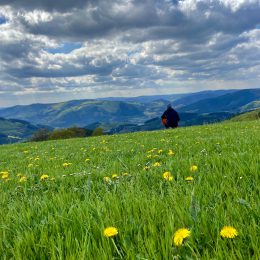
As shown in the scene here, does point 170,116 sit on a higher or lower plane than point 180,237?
lower

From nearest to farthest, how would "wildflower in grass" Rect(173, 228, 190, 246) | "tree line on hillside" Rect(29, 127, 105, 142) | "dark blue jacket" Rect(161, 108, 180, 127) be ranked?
"wildflower in grass" Rect(173, 228, 190, 246) → "dark blue jacket" Rect(161, 108, 180, 127) → "tree line on hillside" Rect(29, 127, 105, 142)

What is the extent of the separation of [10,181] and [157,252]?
5.35 meters

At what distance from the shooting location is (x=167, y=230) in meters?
2.06

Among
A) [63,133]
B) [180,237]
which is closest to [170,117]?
[180,237]

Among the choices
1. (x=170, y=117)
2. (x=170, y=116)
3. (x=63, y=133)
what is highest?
(x=170, y=116)

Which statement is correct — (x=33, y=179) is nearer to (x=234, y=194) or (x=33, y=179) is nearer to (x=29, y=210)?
(x=29, y=210)

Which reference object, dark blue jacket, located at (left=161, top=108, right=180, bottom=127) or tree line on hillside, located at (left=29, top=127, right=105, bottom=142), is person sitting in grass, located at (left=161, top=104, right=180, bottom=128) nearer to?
dark blue jacket, located at (left=161, top=108, right=180, bottom=127)

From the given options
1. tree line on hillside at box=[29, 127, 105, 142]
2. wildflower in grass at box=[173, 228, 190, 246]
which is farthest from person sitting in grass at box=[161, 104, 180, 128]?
tree line on hillside at box=[29, 127, 105, 142]

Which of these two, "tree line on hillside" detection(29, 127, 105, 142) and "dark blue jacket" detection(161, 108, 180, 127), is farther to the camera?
"tree line on hillside" detection(29, 127, 105, 142)

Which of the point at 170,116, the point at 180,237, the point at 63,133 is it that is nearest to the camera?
the point at 180,237

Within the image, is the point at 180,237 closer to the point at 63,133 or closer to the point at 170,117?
the point at 170,117

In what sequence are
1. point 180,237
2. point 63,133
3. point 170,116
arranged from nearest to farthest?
point 180,237, point 170,116, point 63,133

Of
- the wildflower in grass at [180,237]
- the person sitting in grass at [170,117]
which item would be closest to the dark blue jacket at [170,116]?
the person sitting in grass at [170,117]

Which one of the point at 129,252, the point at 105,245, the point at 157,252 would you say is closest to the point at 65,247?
the point at 105,245
